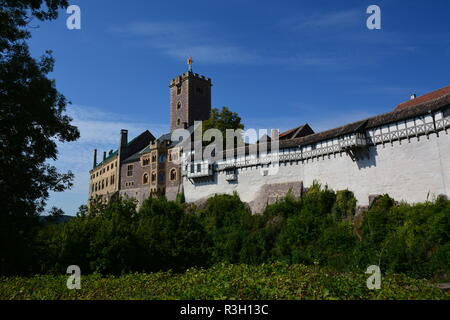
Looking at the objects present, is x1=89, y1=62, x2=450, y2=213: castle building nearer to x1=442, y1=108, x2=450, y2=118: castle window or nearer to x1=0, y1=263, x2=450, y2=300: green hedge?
x1=442, y1=108, x2=450, y2=118: castle window

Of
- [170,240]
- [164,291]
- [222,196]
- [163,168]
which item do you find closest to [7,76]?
[164,291]

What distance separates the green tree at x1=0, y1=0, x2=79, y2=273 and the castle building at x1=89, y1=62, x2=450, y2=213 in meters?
26.5

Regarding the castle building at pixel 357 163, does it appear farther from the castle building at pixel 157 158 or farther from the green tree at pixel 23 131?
the green tree at pixel 23 131

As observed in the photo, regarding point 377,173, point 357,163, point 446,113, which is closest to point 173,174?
point 357,163

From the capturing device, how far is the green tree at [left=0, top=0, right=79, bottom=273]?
13.6 m

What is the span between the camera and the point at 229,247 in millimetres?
37156

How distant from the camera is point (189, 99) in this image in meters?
64.1

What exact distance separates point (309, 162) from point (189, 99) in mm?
31975

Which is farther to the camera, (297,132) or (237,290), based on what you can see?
(297,132)

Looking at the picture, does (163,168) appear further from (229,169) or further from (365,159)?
(365,159)

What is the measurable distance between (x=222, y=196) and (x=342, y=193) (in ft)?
49.4

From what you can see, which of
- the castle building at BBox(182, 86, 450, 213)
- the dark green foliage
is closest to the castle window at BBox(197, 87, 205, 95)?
the castle building at BBox(182, 86, 450, 213)

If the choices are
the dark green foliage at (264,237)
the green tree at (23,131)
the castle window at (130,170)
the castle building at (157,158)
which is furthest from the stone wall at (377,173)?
the green tree at (23,131)

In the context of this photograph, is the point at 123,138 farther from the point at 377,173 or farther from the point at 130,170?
the point at 377,173
